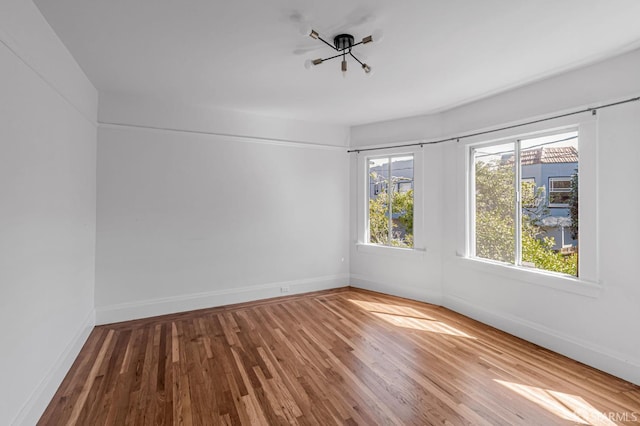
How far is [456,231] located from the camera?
12.6ft

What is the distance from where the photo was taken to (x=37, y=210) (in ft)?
6.45

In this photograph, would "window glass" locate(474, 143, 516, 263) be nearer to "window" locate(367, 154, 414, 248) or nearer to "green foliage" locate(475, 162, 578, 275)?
"green foliage" locate(475, 162, 578, 275)

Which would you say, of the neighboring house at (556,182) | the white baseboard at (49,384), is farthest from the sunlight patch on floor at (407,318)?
the white baseboard at (49,384)

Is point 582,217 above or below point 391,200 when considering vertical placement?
below

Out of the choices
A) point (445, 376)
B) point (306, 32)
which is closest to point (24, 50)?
point (306, 32)

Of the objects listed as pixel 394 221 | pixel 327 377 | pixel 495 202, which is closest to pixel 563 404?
pixel 327 377

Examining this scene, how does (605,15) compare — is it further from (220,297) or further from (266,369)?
(220,297)

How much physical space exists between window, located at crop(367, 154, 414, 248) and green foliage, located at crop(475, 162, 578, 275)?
3.14 feet

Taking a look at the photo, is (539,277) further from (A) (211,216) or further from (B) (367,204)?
(A) (211,216)

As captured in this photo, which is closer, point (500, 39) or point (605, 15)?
point (605, 15)

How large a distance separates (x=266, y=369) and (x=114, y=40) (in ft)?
9.53

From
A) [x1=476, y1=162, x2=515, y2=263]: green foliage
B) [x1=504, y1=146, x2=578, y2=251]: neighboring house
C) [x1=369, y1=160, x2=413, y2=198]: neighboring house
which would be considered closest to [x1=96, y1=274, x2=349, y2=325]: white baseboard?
[x1=369, y1=160, x2=413, y2=198]: neighboring house

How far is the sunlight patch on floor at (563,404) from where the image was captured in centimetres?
192

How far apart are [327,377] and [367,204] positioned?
2.95 meters
